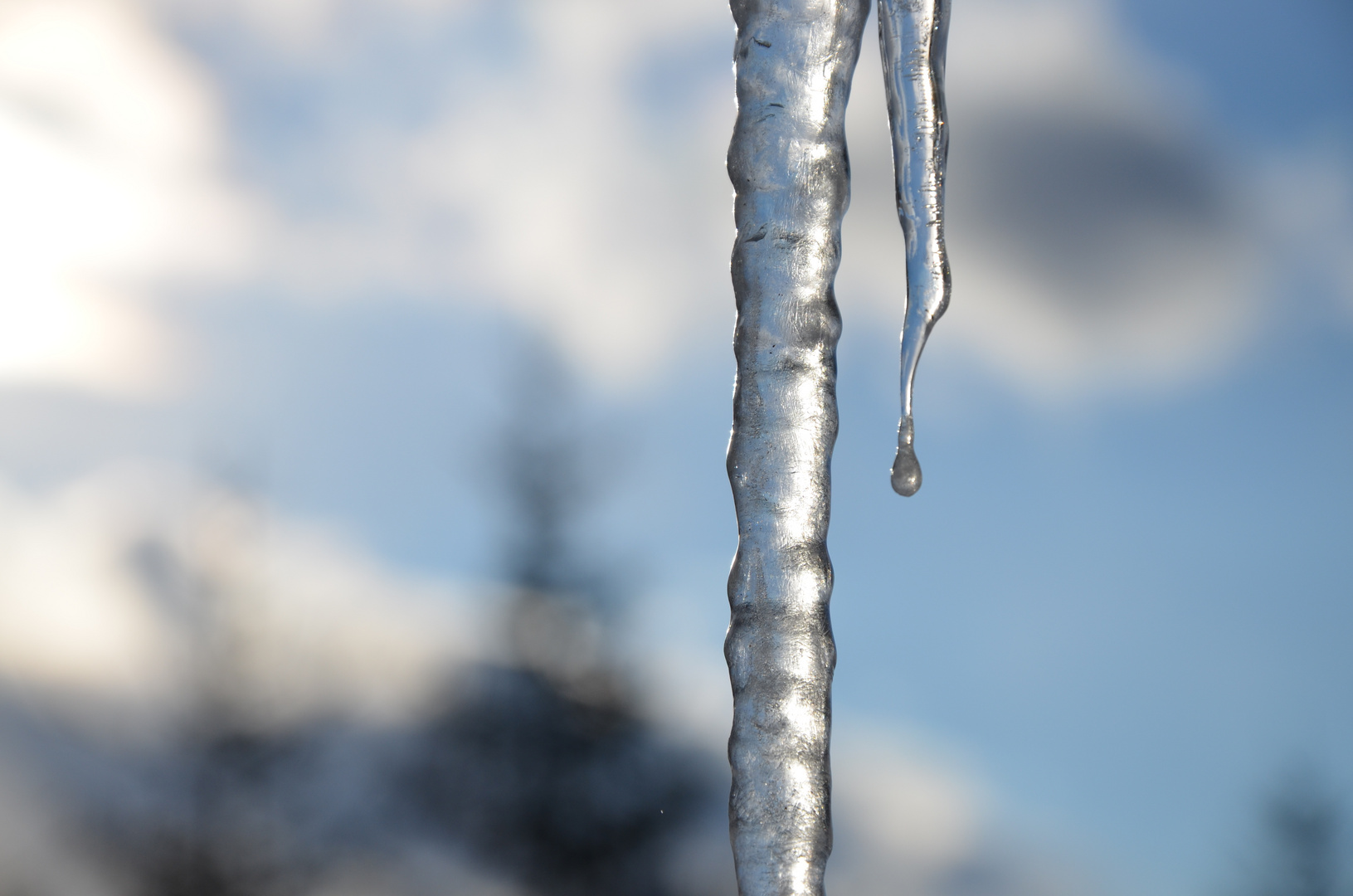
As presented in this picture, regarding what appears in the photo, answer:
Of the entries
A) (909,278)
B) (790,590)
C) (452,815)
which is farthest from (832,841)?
(452,815)

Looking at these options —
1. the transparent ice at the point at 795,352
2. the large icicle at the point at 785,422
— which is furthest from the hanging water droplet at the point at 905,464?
the large icicle at the point at 785,422

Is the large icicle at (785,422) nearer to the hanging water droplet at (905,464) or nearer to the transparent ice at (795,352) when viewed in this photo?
the transparent ice at (795,352)

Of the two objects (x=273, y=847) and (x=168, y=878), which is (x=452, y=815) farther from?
(x=168, y=878)

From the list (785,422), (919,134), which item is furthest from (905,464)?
(919,134)

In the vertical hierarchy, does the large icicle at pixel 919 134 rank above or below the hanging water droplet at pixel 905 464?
above

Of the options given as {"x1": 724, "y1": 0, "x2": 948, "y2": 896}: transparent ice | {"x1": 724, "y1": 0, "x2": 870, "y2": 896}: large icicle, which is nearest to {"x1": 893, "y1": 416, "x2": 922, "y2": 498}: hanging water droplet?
{"x1": 724, "y1": 0, "x2": 948, "y2": 896}: transparent ice

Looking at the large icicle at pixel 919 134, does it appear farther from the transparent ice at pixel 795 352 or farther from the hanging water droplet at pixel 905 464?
the hanging water droplet at pixel 905 464
